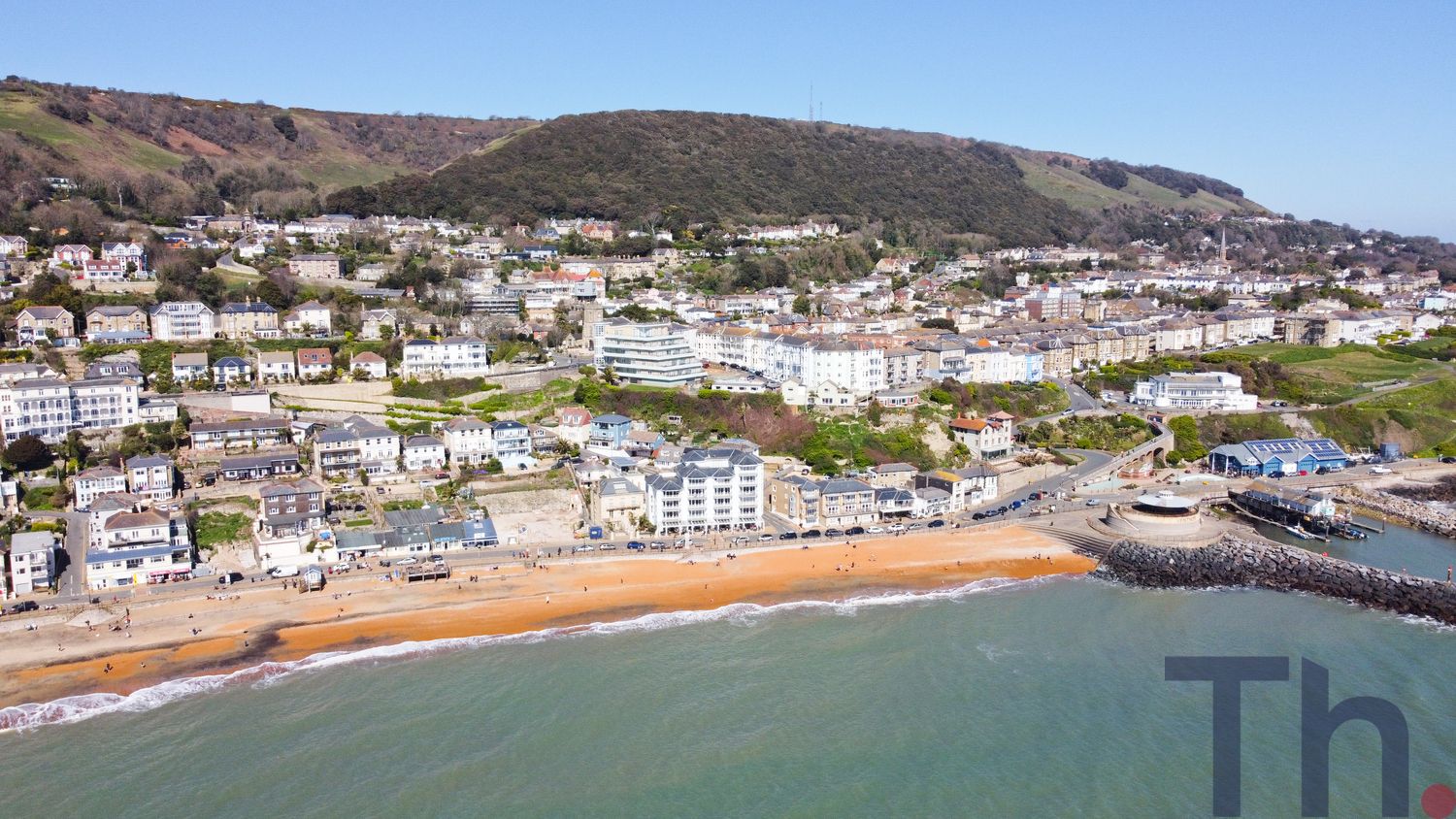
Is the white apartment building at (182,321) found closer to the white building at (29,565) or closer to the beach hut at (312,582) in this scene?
the white building at (29,565)

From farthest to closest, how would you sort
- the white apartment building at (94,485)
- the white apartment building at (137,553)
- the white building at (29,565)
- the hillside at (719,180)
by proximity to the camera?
the hillside at (719,180), the white apartment building at (94,485), the white apartment building at (137,553), the white building at (29,565)

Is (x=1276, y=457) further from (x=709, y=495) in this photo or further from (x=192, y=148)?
(x=192, y=148)

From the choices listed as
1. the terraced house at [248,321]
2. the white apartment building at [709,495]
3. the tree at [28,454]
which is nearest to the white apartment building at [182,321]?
the terraced house at [248,321]

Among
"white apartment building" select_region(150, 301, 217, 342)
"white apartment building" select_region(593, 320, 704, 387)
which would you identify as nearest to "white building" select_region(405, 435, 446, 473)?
"white apartment building" select_region(593, 320, 704, 387)

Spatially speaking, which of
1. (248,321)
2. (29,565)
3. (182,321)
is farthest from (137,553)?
(248,321)

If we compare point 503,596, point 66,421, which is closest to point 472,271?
point 66,421

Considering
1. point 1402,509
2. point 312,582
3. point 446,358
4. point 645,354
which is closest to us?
point 312,582
